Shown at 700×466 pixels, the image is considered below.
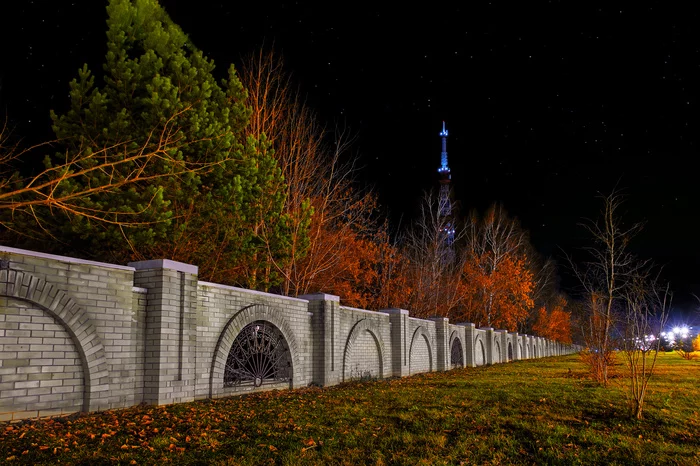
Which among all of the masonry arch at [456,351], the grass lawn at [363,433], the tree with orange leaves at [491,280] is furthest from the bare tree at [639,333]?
the tree with orange leaves at [491,280]

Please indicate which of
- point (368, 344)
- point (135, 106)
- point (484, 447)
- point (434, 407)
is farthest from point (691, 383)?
point (135, 106)

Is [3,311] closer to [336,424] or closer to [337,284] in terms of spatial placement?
[336,424]

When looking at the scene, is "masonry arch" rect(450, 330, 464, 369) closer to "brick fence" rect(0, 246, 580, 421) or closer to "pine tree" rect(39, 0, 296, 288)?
"brick fence" rect(0, 246, 580, 421)

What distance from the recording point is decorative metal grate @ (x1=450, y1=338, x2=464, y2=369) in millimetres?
26781

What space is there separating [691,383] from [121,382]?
16.9m

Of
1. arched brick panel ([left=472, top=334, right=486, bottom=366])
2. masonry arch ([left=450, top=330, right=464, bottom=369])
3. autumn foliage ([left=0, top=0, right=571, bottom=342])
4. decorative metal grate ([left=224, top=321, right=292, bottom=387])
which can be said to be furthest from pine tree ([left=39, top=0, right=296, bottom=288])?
arched brick panel ([left=472, top=334, right=486, bottom=366])

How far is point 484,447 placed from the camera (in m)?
7.04

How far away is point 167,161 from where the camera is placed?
538 inches

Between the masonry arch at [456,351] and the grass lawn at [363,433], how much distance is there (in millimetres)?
15109

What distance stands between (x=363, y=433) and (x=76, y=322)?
4.56 meters

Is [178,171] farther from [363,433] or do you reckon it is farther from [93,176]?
[363,433]

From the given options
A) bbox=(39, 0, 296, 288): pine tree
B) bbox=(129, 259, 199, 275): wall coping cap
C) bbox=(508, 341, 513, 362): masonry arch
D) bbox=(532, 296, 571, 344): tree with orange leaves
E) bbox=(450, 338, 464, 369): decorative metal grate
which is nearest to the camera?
bbox=(129, 259, 199, 275): wall coping cap

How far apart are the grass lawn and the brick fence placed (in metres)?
0.46

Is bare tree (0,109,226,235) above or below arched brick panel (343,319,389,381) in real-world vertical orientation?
above
